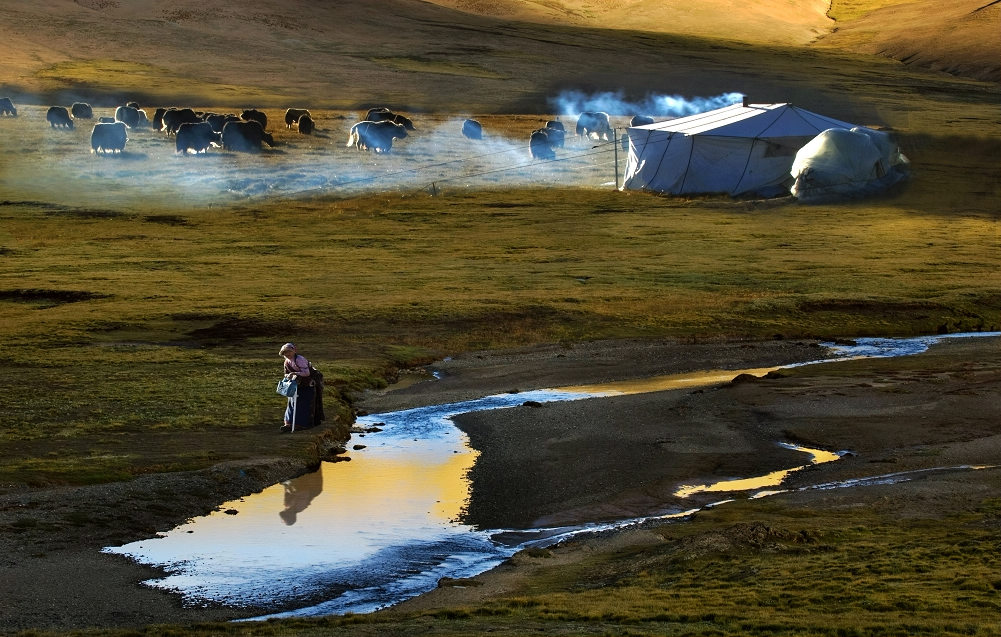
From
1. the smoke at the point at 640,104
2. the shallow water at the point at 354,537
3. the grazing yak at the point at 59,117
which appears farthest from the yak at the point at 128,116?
the shallow water at the point at 354,537

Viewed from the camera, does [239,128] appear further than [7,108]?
No

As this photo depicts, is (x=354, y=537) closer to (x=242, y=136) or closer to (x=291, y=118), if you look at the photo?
(x=242, y=136)

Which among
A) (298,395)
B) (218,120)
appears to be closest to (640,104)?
(218,120)

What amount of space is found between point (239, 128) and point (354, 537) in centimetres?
6505

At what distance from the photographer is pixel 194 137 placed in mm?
79750

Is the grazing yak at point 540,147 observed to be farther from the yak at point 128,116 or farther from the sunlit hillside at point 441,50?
the sunlit hillside at point 441,50

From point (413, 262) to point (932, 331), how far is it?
1878 centimetres

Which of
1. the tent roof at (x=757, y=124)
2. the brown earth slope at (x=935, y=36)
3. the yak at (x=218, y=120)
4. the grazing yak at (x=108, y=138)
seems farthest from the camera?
the brown earth slope at (x=935, y=36)

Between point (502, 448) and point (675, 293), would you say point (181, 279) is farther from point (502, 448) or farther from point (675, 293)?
point (502, 448)

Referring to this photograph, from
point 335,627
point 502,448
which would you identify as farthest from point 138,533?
point 502,448

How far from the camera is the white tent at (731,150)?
64500 millimetres

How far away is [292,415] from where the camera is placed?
81.7 ft

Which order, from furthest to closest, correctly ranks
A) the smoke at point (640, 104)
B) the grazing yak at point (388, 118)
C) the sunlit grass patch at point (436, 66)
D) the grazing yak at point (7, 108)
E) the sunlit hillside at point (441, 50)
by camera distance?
the sunlit grass patch at point (436, 66) → the sunlit hillside at point (441, 50) → the smoke at point (640, 104) → the grazing yak at point (7, 108) → the grazing yak at point (388, 118)

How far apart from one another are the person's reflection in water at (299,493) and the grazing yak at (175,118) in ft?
226
